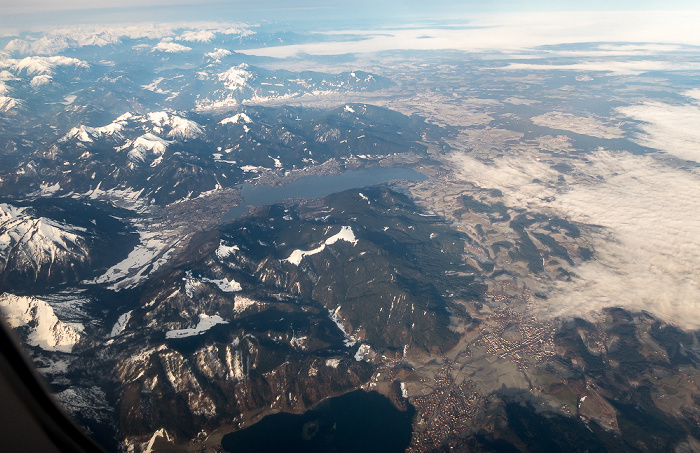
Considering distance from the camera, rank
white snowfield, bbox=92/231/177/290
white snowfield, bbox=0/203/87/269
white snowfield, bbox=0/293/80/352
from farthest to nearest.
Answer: white snowfield, bbox=0/203/87/269 → white snowfield, bbox=92/231/177/290 → white snowfield, bbox=0/293/80/352

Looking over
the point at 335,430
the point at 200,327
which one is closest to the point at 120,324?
the point at 200,327

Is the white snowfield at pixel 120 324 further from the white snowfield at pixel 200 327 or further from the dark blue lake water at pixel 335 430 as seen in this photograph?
the dark blue lake water at pixel 335 430

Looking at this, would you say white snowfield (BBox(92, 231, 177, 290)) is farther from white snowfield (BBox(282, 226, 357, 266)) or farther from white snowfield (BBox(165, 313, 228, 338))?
white snowfield (BBox(282, 226, 357, 266))

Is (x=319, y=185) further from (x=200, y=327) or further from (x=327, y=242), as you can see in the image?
(x=200, y=327)

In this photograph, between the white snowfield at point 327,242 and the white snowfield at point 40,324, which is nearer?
the white snowfield at point 40,324

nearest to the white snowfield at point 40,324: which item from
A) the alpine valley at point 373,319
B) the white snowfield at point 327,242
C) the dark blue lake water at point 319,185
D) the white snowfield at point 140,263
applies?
the alpine valley at point 373,319

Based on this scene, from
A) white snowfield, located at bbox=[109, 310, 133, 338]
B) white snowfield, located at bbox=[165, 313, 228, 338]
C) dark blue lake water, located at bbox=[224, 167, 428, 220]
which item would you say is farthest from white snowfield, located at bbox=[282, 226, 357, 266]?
dark blue lake water, located at bbox=[224, 167, 428, 220]
